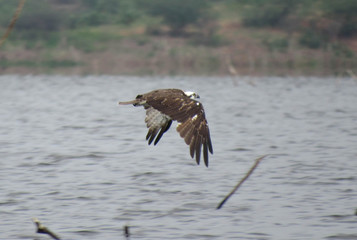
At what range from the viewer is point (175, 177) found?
14336 millimetres

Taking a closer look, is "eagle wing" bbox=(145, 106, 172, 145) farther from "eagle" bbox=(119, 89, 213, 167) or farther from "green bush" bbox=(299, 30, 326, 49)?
"green bush" bbox=(299, 30, 326, 49)

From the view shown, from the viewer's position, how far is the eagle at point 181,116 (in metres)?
10.3

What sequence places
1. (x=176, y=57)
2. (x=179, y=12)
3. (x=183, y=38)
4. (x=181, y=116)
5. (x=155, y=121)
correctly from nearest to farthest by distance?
1. (x=181, y=116)
2. (x=155, y=121)
3. (x=176, y=57)
4. (x=183, y=38)
5. (x=179, y=12)

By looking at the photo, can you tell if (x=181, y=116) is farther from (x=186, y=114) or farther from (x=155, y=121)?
(x=155, y=121)

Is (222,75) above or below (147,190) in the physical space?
below

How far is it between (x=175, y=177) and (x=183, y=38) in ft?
206

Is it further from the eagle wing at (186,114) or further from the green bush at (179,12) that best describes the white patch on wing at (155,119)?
the green bush at (179,12)

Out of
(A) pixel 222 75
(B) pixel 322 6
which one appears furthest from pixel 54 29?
(B) pixel 322 6

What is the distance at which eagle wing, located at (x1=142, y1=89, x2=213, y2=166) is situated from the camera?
10.2 metres

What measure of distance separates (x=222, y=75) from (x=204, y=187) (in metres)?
49.2

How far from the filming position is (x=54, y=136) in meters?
21.3

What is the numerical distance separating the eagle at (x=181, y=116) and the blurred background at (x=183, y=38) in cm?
5065

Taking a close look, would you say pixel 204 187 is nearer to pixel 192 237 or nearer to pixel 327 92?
pixel 192 237

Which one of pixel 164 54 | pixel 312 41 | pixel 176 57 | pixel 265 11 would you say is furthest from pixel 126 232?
pixel 265 11
